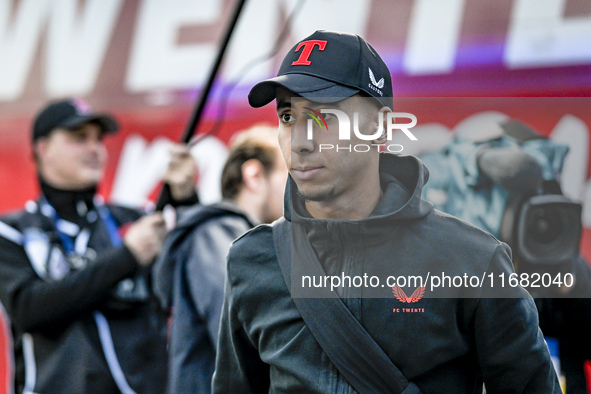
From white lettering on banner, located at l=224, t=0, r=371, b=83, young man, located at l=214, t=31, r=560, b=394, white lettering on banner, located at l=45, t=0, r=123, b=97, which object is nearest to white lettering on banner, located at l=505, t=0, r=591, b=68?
white lettering on banner, located at l=224, t=0, r=371, b=83

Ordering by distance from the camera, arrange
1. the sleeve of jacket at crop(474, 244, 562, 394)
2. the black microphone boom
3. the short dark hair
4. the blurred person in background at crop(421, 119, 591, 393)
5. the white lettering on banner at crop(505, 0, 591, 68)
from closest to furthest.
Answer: the sleeve of jacket at crop(474, 244, 562, 394)
the blurred person in background at crop(421, 119, 591, 393)
the black microphone boom
the short dark hair
the white lettering on banner at crop(505, 0, 591, 68)

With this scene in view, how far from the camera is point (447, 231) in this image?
1.04m

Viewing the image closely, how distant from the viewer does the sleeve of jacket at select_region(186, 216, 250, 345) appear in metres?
1.63

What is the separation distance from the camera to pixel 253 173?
1909 millimetres

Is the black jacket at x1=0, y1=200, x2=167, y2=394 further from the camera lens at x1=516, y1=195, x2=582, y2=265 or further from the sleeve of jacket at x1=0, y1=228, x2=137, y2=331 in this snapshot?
the camera lens at x1=516, y1=195, x2=582, y2=265

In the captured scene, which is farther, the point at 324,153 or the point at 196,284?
the point at 196,284

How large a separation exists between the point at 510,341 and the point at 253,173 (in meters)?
1.06

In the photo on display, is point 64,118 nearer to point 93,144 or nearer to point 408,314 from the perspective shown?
point 93,144

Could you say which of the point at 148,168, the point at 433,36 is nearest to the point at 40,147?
the point at 148,168

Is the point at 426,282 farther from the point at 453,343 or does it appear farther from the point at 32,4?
the point at 32,4

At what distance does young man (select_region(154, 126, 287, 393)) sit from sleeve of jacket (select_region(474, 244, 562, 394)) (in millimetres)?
777

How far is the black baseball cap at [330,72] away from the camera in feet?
3.32

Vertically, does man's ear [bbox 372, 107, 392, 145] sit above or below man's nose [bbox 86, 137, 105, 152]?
above

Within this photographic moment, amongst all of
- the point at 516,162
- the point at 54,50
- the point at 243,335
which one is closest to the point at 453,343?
the point at 243,335
